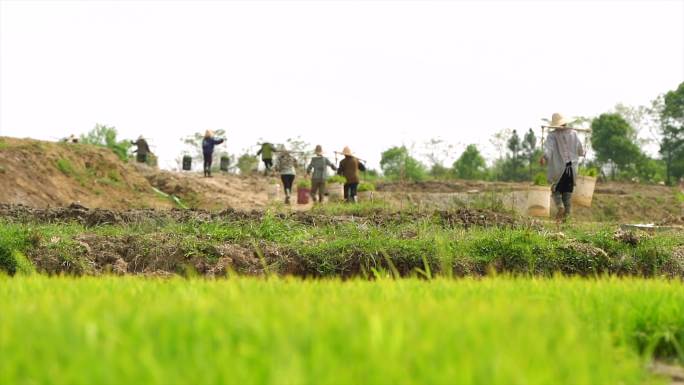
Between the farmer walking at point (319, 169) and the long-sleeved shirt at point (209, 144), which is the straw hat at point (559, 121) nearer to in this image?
the farmer walking at point (319, 169)

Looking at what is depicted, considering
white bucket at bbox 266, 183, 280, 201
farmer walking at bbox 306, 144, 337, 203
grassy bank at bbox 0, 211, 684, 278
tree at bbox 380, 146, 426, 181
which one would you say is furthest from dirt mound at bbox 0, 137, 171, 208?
tree at bbox 380, 146, 426, 181

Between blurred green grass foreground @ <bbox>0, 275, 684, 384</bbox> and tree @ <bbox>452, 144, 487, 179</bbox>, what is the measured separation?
49.1 m

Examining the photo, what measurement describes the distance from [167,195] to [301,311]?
979 inches

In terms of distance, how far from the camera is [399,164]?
5591 cm

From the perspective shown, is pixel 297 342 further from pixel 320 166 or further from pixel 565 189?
pixel 320 166

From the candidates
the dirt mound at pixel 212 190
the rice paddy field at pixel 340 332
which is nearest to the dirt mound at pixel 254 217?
the rice paddy field at pixel 340 332

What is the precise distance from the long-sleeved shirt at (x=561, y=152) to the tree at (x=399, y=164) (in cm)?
3581

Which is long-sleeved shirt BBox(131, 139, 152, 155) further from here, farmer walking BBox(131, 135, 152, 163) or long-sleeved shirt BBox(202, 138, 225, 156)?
long-sleeved shirt BBox(202, 138, 225, 156)

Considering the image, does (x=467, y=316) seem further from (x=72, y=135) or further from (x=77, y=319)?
(x=72, y=135)

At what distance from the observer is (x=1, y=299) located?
11.7 feet

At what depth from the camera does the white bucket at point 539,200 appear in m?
16.5

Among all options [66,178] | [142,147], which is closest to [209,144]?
[66,178]

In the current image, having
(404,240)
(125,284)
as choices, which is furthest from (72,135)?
(125,284)

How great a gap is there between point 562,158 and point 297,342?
1283 cm
